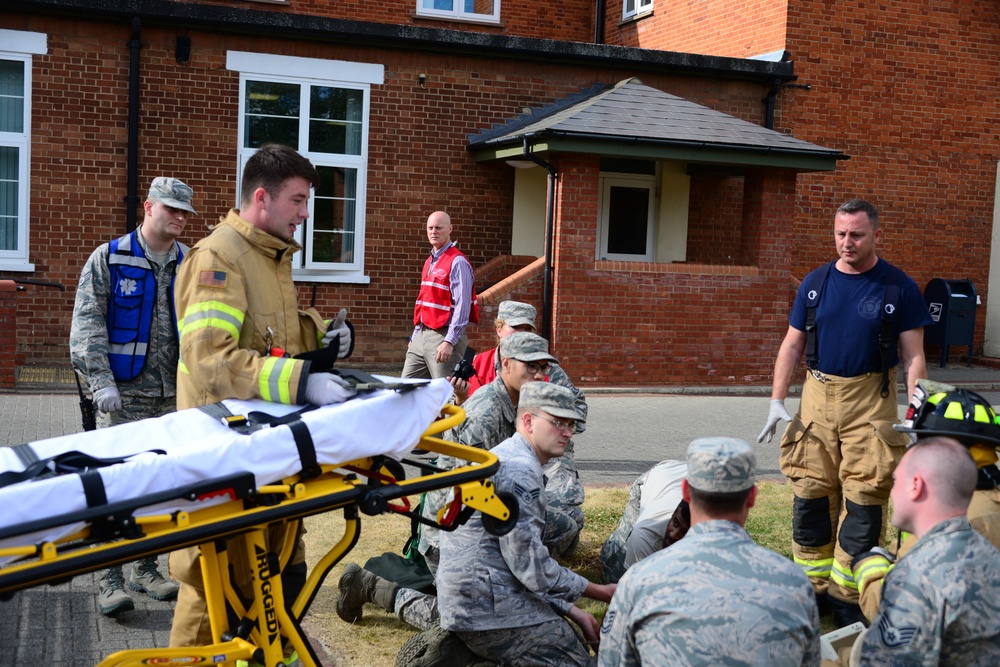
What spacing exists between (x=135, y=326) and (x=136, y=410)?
1.37ft

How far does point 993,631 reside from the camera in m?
2.78

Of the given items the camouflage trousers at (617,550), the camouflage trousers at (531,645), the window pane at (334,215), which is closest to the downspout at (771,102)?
the window pane at (334,215)

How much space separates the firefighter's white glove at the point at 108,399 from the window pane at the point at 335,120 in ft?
30.5

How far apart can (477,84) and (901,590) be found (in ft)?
40.3

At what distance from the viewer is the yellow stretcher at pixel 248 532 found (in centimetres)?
274

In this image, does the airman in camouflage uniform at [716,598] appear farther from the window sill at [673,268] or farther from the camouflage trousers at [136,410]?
the window sill at [673,268]

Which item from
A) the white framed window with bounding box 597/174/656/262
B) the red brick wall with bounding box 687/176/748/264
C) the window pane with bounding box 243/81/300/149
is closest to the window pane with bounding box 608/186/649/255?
the white framed window with bounding box 597/174/656/262

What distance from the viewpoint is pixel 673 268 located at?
537 inches

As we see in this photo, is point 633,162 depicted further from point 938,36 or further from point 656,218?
point 938,36

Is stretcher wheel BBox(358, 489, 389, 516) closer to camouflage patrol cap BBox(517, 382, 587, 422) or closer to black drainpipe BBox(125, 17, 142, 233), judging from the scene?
camouflage patrol cap BBox(517, 382, 587, 422)

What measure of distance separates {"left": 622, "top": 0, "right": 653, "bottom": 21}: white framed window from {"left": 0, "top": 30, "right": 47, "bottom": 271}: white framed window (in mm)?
10885

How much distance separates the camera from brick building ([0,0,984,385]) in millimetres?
12797

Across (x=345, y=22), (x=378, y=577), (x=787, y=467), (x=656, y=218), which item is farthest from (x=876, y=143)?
(x=378, y=577)

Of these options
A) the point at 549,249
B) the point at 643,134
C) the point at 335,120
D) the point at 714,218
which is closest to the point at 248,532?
the point at 549,249
